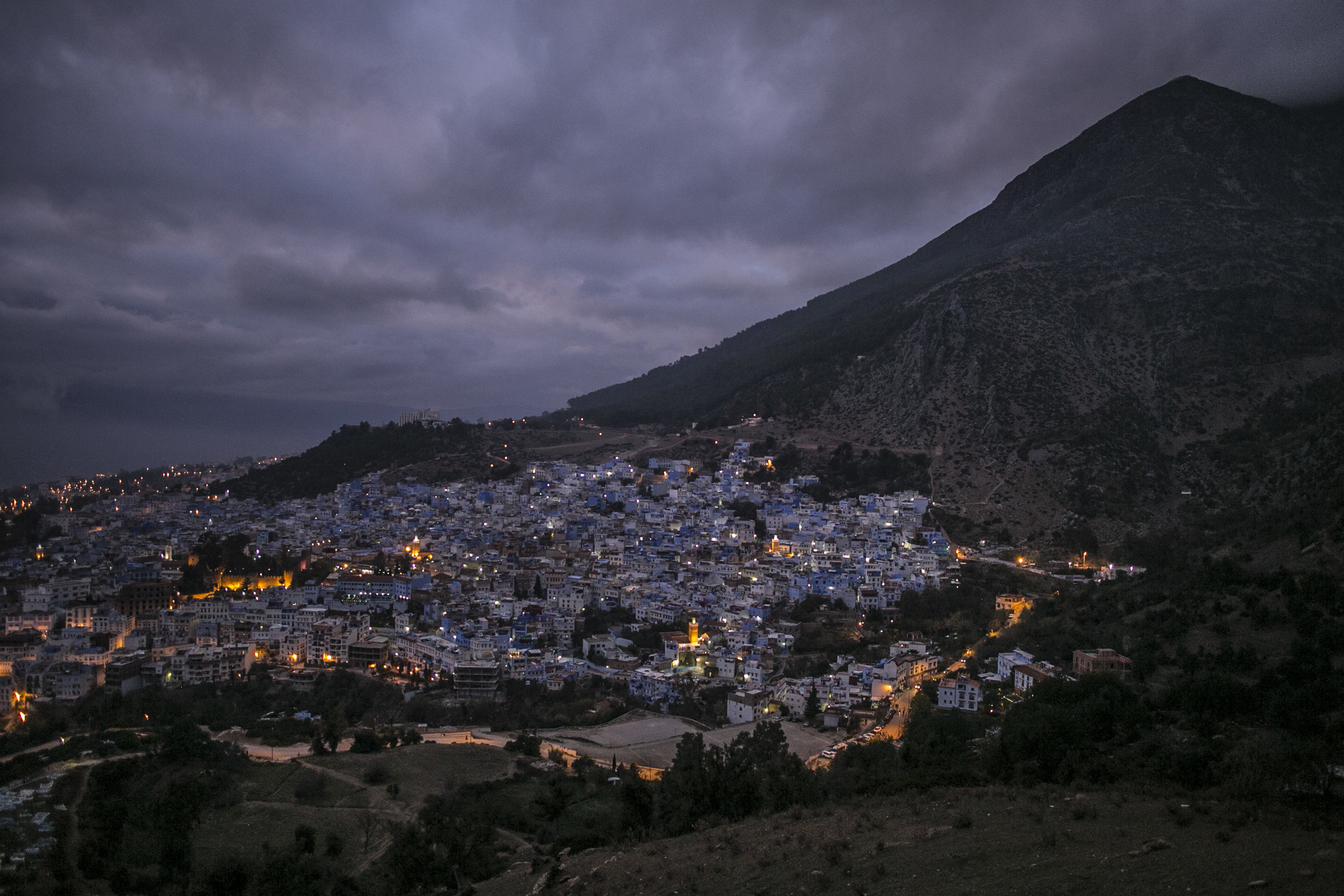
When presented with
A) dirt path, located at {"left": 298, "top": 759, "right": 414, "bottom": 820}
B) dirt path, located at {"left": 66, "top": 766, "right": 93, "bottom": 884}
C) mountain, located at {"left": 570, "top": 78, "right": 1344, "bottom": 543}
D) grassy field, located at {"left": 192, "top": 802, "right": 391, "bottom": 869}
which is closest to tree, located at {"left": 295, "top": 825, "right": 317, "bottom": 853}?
grassy field, located at {"left": 192, "top": 802, "right": 391, "bottom": 869}

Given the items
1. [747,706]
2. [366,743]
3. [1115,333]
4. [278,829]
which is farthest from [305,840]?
[1115,333]

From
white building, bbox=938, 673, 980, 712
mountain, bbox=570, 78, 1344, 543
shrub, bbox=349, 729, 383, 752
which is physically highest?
mountain, bbox=570, 78, 1344, 543

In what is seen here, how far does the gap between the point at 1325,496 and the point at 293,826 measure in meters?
23.4

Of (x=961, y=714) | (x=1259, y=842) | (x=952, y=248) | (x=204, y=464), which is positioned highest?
(x=952, y=248)

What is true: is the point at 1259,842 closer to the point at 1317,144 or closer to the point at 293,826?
the point at 293,826

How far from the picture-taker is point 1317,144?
56.9m

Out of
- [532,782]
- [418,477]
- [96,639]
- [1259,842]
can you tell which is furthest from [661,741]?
[418,477]

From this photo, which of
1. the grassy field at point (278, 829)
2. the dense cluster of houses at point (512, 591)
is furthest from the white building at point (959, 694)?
the grassy field at point (278, 829)

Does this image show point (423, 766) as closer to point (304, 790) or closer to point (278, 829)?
point (304, 790)

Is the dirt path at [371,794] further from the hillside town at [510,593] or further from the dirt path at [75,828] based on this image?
the hillside town at [510,593]

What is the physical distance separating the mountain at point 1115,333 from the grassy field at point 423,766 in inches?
896

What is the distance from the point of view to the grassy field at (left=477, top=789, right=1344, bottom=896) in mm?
5555

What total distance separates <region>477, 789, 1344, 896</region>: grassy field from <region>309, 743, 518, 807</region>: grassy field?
8.56 metres

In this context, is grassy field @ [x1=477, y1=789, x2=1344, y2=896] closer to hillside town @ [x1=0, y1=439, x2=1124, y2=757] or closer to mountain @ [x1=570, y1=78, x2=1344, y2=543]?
hillside town @ [x1=0, y1=439, x2=1124, y2=757]
